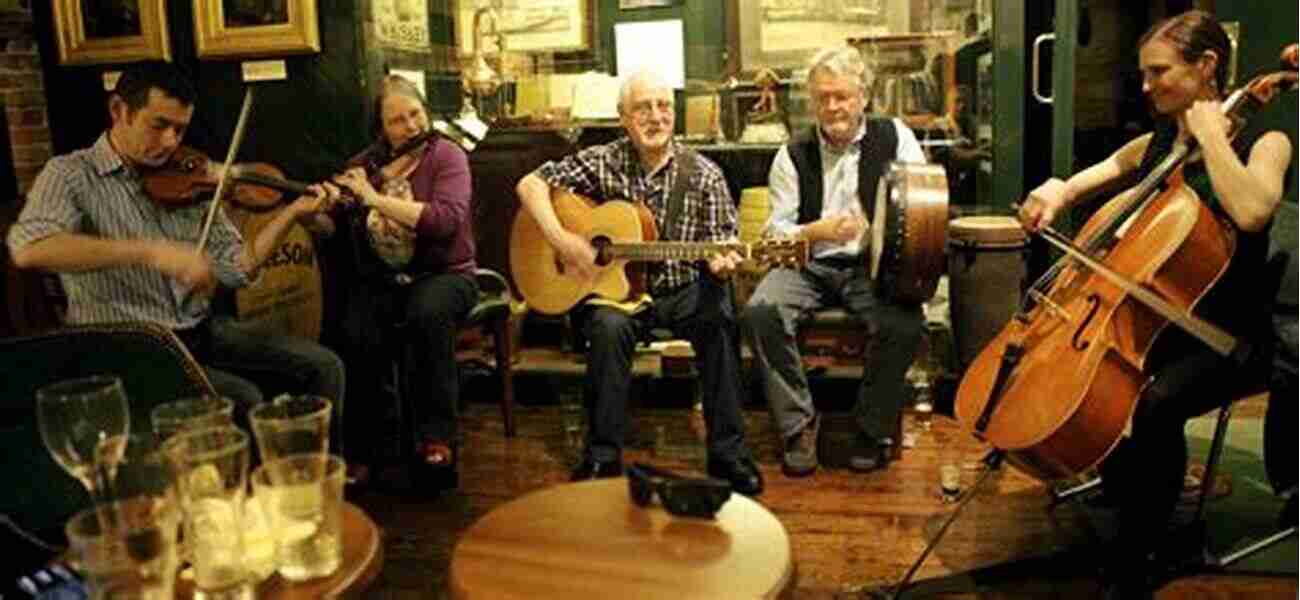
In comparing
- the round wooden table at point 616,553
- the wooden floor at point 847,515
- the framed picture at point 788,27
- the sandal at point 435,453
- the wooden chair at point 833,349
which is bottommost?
the wooden floor at point 847,515

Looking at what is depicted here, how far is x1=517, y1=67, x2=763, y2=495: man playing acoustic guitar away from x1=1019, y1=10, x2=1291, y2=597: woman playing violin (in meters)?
1.04

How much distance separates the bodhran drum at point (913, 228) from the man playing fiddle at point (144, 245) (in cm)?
146

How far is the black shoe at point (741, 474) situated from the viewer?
9.71ft

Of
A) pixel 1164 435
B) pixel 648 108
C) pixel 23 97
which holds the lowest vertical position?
pixel 1164 435

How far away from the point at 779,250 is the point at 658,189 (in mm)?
403

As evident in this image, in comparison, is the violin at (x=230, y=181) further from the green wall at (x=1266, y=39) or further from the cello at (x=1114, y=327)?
the green wall at (x=1266, y=39)

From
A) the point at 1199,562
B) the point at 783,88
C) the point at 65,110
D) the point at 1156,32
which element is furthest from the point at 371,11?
the point at 1199,562

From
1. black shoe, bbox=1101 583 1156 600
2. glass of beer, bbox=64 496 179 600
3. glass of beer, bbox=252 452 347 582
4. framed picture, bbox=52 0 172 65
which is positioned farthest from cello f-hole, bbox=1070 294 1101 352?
framed picture, bbox=52 0 172 65

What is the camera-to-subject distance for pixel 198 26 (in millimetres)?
3588

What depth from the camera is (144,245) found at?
238 centimetres

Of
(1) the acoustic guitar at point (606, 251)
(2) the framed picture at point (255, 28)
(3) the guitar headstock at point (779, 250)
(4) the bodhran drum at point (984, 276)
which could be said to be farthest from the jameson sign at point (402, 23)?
(4) the bodhran drum at point (984, 276)

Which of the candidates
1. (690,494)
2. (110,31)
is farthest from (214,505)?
(110,31)

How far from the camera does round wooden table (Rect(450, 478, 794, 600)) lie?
148 centimetres

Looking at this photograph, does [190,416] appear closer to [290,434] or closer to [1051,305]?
[290,434]
